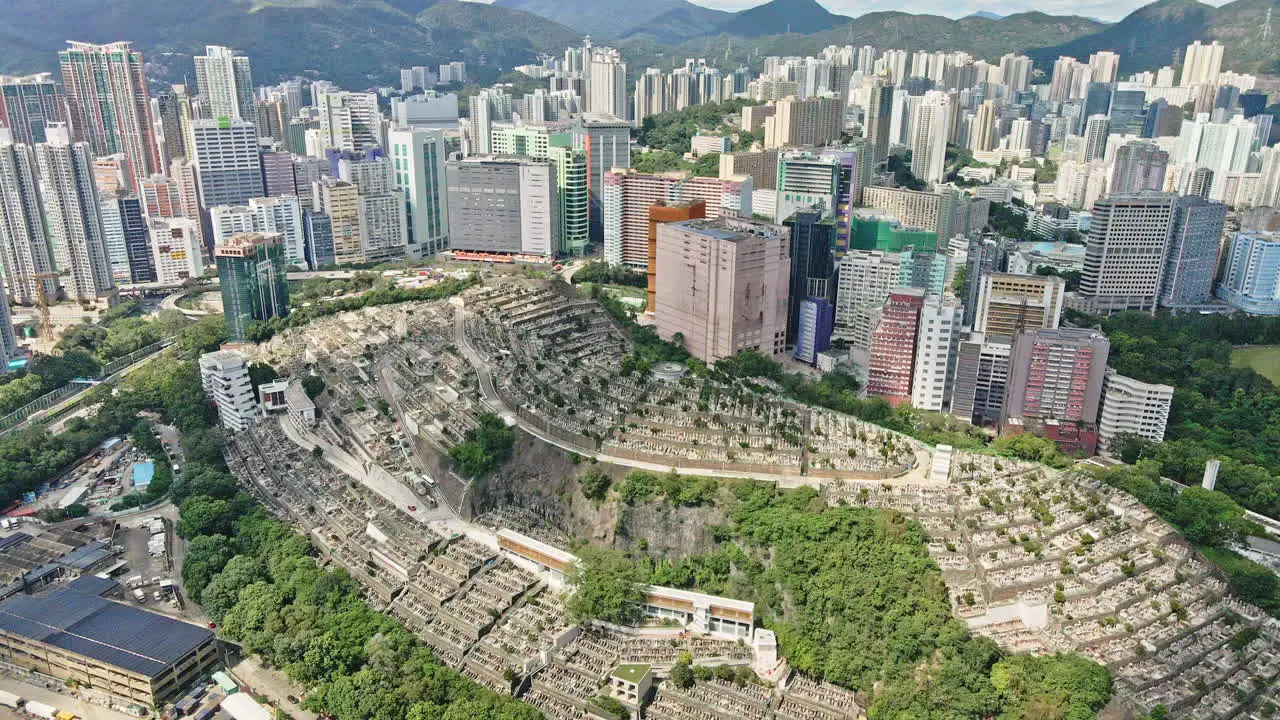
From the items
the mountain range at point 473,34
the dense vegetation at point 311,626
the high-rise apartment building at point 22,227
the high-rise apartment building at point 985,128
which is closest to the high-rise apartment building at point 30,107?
the high-rise apartment building at point 22,227

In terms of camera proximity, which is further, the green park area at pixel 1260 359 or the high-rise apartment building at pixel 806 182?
the high-rise apartment building at pixel 806 182

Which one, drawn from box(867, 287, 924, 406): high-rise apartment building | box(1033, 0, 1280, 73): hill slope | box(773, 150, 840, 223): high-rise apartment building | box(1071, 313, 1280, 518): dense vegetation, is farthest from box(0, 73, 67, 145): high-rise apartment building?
box(1033, 0, 1280, 73): hill slope

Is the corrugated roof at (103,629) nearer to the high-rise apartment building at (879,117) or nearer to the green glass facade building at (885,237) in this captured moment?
the green glass facade building at (885,237)

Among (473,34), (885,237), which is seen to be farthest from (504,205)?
(473,34)

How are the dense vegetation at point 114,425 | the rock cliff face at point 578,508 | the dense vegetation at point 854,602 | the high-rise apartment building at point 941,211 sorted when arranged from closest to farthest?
the dense vegetation at point 854,602 → the rock cliff face at point 578,508 → the dense vegetation at point 114,425 → the high-rise apartment building at point 941,211

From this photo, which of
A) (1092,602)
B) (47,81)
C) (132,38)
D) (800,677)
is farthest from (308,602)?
(132,38)

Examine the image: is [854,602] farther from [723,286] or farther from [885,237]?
[885,237]

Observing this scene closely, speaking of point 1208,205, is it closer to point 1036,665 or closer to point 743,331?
point 743,331
